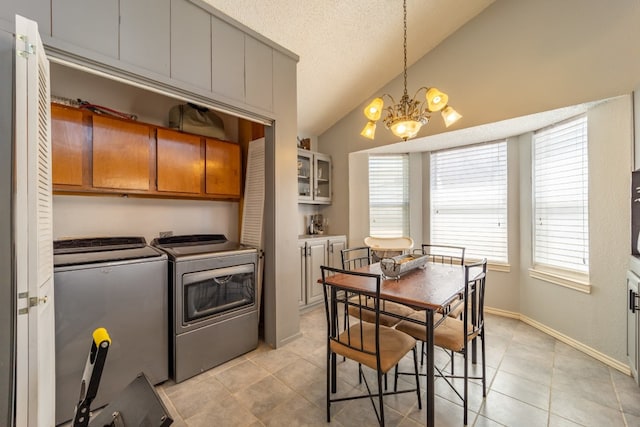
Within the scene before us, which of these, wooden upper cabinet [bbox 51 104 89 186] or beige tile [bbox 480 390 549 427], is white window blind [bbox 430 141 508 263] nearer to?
beige tile [bbox 480 390 549 427]

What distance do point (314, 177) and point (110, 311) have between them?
2.87m

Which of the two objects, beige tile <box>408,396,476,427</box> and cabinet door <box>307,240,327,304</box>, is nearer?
beige tile <box>408,396,476,427</box>

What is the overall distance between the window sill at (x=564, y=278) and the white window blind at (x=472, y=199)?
15.6 inches

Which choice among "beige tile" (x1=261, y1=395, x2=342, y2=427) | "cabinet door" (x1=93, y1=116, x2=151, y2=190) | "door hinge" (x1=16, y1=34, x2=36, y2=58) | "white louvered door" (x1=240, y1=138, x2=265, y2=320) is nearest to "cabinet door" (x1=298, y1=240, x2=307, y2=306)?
"white louvered door" (x1=240, y1=138, x2=265, y2=320)

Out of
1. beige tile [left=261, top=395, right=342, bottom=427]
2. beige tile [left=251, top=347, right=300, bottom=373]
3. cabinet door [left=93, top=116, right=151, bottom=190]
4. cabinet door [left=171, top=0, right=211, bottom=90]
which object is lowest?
beige tile [left=261, top=395, right=342, bottom=427]

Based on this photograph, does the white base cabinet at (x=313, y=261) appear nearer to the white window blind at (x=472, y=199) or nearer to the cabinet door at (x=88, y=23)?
the white window blind at (x=472, y=199)

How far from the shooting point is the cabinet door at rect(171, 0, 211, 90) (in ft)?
6.35

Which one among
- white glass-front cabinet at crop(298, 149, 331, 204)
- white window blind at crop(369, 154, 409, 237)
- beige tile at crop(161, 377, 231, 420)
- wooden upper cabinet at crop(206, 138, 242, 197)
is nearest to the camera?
beige tile at crop(161, 377, 231, 420)

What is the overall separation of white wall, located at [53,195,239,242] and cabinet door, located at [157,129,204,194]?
0.32m

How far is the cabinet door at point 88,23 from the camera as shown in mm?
1479

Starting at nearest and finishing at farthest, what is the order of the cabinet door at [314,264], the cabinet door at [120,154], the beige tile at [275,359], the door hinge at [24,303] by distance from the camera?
the door hinge at [24,303] < the cabinet door at [120,154] < the beige tile at [275,359] < the cabinet door at [314,264]

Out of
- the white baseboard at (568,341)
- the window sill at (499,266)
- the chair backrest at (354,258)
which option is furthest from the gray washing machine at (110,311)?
the white baseboard at (568,341)

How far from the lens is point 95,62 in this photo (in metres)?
1.61

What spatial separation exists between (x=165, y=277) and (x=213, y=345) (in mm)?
725
